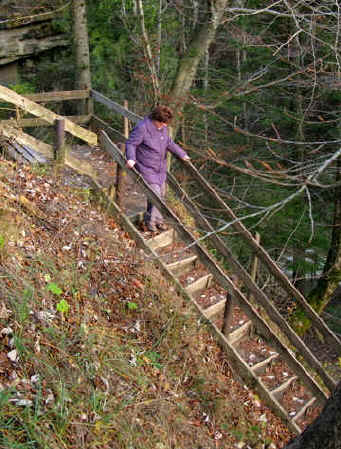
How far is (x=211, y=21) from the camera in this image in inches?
379

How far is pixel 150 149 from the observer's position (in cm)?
696

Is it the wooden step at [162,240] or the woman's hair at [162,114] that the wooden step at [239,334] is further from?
the woman's hair at [162,114]

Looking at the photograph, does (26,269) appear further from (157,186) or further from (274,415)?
(274,415)

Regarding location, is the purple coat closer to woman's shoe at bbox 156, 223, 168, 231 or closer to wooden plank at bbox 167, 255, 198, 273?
woman's shoe at bbox 156, 223, 168, 231

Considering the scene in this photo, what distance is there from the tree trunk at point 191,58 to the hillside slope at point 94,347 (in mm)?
3943

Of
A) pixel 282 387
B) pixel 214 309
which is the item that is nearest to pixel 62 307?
pixel 214 309

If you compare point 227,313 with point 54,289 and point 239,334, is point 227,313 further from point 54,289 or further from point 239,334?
point 54,289

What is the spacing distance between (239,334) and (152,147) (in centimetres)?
304

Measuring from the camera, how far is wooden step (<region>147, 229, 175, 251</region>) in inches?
285

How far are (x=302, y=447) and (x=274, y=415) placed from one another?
2886 mm

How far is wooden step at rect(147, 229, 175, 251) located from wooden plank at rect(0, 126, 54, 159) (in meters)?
2.00

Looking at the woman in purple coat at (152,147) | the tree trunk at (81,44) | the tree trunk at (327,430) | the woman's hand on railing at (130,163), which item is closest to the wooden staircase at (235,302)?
the woman's hand on railing at (130,163)

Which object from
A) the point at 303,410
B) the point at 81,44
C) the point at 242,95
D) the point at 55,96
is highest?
the point at 81,44

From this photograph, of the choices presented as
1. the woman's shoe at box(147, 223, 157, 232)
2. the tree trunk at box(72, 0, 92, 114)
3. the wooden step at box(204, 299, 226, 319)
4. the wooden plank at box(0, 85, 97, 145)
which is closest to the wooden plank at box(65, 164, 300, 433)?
the wooden step at box(204, 299, 226, 319)
